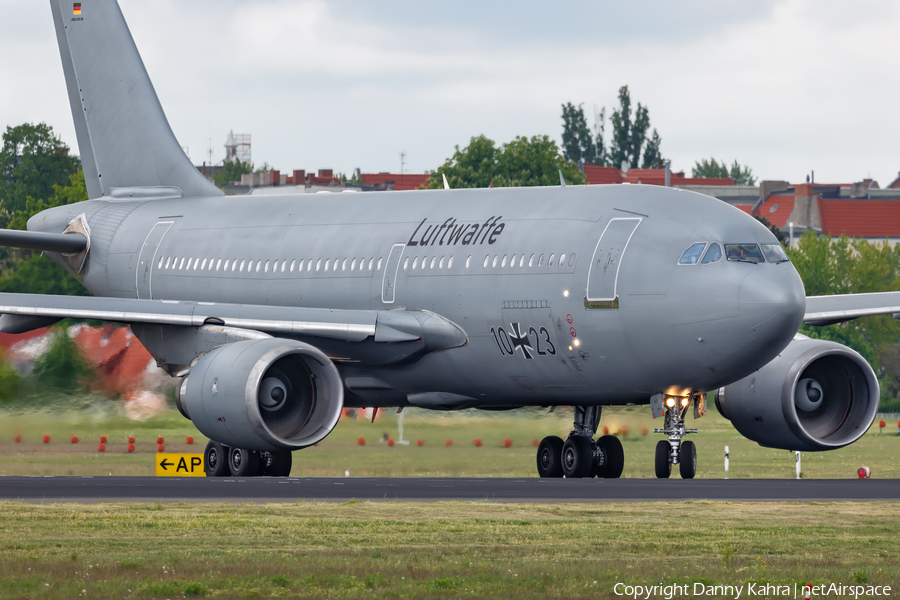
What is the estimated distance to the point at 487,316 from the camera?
27.8m

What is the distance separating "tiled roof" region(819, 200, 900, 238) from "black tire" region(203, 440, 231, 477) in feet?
379

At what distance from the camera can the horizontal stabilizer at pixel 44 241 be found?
105 ft

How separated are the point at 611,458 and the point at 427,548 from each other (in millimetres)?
13454

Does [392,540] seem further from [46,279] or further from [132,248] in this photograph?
[46,279]

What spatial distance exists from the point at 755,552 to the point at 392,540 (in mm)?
3627

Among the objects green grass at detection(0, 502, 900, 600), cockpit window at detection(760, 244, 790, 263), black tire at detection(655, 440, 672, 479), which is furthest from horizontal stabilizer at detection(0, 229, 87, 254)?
cockpit window at detection(760, 244, 790, 263)

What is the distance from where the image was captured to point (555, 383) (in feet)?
89.4

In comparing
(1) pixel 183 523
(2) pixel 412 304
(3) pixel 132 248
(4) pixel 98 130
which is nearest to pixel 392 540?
(1) pixel 183 523

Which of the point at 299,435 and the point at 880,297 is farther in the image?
the point at 880,297

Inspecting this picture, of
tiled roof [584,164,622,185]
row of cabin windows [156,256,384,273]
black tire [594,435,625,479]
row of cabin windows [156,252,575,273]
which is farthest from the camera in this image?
tiled roof [584,164,622,185]

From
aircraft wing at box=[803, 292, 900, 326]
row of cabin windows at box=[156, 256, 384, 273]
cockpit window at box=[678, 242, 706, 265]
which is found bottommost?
aircraft wing at box=[803, 292, 900, 326]

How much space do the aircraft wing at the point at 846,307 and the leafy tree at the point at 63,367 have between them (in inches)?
549

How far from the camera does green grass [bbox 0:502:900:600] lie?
43.1ft

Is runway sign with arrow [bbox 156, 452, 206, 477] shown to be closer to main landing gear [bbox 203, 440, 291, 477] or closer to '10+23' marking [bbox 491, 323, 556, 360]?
main landing gear [bbox 203, 440, 291, 477]
